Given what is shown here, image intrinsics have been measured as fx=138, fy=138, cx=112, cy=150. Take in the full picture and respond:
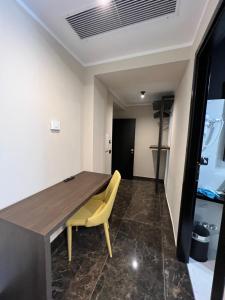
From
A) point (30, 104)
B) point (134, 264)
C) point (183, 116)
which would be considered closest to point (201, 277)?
point (134, 264)

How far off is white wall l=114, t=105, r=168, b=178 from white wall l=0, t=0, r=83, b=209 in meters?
2.64

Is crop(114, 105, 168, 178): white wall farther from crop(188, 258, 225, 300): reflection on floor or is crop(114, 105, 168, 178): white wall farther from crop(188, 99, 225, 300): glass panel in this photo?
crop(188, 258, 225, 300): reflection on floor

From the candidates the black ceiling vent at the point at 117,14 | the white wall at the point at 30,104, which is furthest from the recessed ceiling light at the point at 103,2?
the white wall at the point at 30,104

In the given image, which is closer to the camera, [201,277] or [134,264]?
[201,277]

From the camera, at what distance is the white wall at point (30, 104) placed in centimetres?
111

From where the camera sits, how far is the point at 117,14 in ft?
4.13

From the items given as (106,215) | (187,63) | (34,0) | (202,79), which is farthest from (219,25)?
(106,215)

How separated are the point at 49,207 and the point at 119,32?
6.14ft

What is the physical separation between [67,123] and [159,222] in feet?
6.69

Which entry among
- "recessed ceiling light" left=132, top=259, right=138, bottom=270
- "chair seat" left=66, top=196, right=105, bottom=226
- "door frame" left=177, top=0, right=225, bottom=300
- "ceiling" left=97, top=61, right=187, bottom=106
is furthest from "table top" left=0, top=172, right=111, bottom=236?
"ceiling" left=97, top=61, right=187, bottom=106

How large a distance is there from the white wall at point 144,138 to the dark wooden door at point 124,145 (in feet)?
0.51

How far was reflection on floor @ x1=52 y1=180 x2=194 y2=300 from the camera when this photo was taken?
3.90 ft

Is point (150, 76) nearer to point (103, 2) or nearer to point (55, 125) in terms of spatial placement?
point (103, 2)

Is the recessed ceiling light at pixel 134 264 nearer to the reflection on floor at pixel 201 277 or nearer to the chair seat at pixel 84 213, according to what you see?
the reflection on floor at pixel 201 277
